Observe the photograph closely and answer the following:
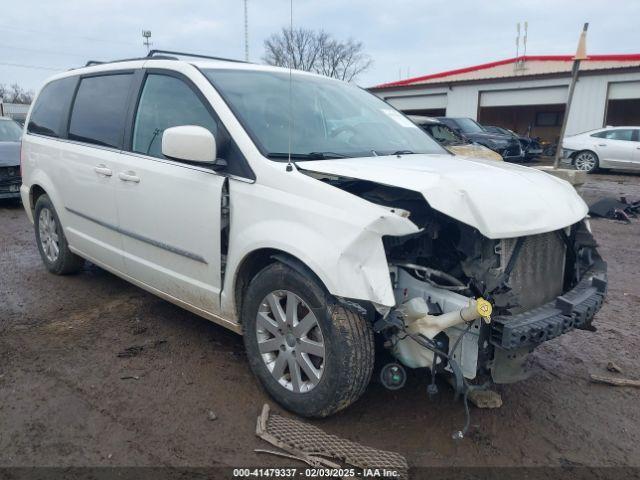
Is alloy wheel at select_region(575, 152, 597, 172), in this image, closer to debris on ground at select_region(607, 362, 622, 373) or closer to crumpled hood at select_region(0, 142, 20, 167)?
debris on ground at select_region(607, 362, 622, 373)

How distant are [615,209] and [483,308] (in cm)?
789

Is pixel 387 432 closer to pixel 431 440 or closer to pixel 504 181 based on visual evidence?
pixel 431 440

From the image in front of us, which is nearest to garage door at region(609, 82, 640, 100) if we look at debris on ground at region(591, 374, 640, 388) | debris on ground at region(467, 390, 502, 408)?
debris on ground at region(591, 374, 640, 388)

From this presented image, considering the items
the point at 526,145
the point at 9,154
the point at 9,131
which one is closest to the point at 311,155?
the point at 9,154

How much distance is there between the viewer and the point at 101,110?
416 cm

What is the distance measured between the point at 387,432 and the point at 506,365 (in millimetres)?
702

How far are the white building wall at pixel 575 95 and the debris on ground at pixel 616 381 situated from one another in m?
21.1

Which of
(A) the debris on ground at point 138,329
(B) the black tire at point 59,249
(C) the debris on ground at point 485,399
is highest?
(B) the black tire at point 59,249

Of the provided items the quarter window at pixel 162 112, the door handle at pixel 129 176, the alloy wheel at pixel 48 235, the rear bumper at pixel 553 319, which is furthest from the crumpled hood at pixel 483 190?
the alloy wheel at pixel 48 235

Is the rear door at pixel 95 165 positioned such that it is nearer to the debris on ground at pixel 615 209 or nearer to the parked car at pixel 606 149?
the debris on ground at pixel 615 209

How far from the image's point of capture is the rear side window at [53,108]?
4672 mm

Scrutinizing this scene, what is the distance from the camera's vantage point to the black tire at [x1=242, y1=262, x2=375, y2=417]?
2.54m

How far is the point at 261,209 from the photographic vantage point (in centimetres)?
282

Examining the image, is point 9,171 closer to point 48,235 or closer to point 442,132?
point 48,235
